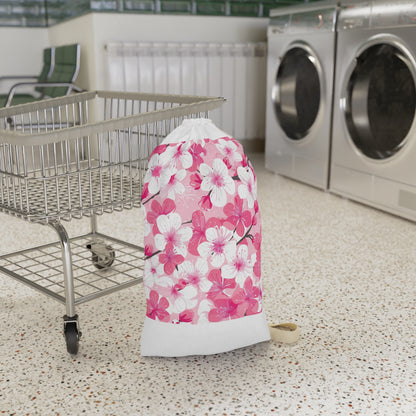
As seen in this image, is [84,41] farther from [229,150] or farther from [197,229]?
[197,229]

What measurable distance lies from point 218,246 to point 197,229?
7 centimetres

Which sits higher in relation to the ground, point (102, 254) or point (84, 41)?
point (84, 41)

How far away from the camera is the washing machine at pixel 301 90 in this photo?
2756 mm

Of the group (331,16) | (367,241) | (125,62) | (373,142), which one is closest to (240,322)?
(367,241)

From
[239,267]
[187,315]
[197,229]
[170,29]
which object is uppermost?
[170,29]

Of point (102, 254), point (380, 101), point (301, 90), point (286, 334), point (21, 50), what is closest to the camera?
point (286, 334)

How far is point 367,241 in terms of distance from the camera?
2.16 m

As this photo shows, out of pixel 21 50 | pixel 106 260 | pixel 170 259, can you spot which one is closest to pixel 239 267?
pixel 170 259

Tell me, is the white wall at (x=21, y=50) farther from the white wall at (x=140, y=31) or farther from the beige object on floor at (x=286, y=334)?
the beige object on floor at (x=286, y=334)

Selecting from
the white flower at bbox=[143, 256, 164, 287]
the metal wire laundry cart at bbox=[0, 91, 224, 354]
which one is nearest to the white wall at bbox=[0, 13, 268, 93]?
the metal wire laundry cart at bbox=[0, 91, 224, 354]

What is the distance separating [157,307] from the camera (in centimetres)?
126

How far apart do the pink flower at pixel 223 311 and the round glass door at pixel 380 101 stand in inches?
56.2

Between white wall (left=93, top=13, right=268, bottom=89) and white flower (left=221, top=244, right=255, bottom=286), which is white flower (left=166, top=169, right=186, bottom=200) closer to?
white flower (left=221, top=244, right=255, bottom=286)

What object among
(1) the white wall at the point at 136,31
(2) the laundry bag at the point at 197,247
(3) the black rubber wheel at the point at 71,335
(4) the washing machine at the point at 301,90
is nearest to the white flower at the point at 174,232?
(2) the laundry bag at the point at 197,247
